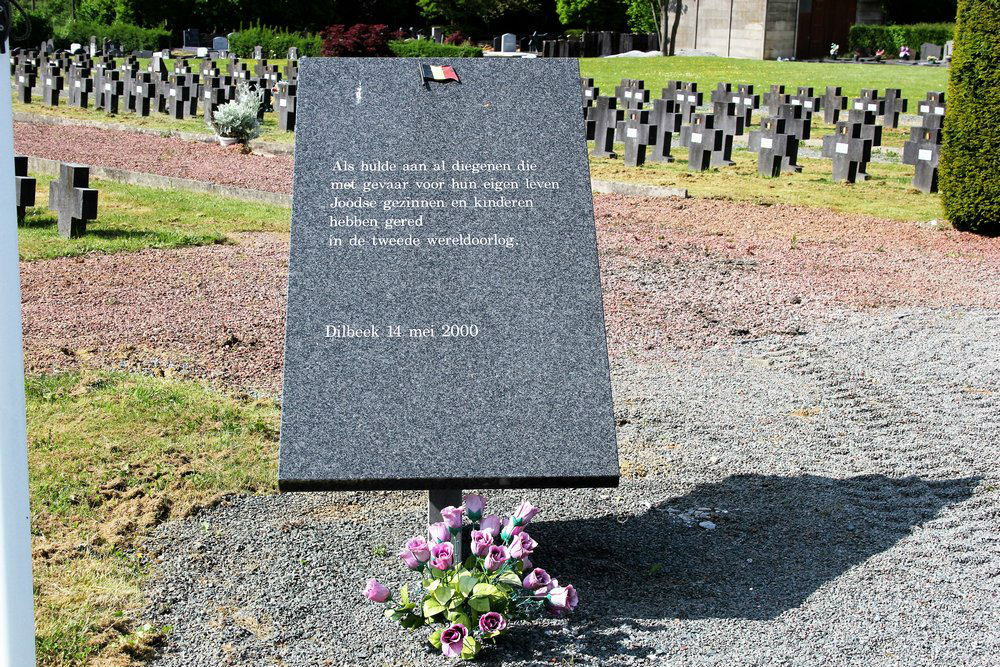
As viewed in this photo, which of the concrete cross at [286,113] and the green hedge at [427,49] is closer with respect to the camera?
A: the concrete cross at [286,113]

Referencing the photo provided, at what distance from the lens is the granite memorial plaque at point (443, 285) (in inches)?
153

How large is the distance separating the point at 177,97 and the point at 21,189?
1301cm

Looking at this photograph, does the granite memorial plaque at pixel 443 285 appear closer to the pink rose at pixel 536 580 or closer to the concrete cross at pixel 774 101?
the pink rose at pixel 536 580

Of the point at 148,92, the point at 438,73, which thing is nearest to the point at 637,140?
the point at 148,92

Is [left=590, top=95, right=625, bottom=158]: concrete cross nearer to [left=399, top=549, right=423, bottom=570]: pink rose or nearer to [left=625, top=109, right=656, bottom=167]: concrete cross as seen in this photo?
[left=625, top=109, right=656, bottom=167]: concrete cross

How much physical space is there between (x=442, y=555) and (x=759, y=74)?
36.3 m

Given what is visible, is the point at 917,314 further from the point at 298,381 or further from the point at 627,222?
the point at 298,381

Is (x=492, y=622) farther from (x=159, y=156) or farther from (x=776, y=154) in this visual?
(x=159, y=156)

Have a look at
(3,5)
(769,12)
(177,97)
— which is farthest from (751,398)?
(769,12)

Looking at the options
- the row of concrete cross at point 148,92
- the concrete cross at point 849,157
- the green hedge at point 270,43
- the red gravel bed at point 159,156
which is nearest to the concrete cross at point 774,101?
the concrete cross at point 849,157

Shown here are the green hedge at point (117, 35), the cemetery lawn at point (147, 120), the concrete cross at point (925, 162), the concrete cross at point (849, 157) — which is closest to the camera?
the concrete cross at point (925, 162)

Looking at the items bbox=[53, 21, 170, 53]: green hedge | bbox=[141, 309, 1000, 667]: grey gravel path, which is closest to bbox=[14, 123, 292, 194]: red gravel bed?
bbox=[141, 309, 1000, 667]: grey gravel path

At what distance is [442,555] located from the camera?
369cm

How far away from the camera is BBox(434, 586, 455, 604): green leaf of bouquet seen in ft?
12.0
